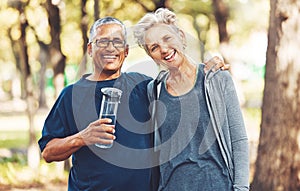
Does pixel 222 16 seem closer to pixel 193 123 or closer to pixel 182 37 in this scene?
pixel 182 37

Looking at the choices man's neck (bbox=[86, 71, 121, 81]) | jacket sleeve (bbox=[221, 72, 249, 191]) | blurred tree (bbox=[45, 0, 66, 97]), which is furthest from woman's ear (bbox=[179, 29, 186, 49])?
blurred tree (bbox=[45, 0, 66, 97])

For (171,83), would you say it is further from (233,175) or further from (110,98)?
(233,175)

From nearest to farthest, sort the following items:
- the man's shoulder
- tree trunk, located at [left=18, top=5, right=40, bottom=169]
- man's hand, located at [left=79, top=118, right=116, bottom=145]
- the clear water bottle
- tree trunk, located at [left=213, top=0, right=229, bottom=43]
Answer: man's hand, located at [left=79, top=118, right=116, bottom=145] → the clear water bottle → the man's shoulder → tree trunk, located at [left=18, top=5, right=40, bottom=169] → tree trunk, located at [left=213, top=0, right=229, bottom=43]

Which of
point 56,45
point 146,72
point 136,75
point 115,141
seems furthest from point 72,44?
point 115,141

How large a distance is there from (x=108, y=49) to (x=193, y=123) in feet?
2.08

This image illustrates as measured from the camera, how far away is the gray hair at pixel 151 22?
3.65 meters

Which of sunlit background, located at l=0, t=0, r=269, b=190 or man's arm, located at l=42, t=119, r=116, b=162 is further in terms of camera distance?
sunlit background, located at l=0, t=0, r=269, b=190

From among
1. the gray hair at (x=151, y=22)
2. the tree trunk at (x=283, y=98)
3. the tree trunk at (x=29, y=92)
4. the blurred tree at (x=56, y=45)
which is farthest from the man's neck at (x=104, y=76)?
the tree trunk at (x=29, y=92)

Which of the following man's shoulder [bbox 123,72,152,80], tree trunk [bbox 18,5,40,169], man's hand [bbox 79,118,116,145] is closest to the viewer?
man's hand [bbox 79,118,116,145]

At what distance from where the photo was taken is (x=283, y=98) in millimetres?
8398

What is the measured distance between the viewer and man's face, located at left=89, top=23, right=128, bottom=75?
3.59 meters

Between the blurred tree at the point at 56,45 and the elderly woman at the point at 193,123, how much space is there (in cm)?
820

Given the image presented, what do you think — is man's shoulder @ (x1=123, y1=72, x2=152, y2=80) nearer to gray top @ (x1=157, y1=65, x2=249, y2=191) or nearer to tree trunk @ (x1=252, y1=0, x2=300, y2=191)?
gray top @ (x1=157, y1=65, x2=249, y2=191)

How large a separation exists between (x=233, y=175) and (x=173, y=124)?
1.46ft
